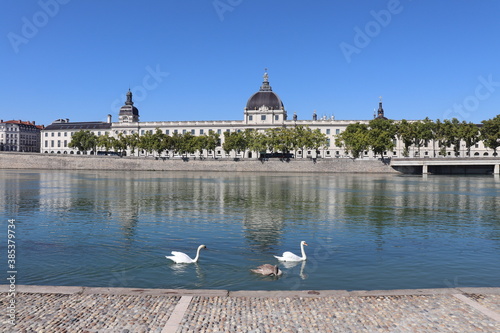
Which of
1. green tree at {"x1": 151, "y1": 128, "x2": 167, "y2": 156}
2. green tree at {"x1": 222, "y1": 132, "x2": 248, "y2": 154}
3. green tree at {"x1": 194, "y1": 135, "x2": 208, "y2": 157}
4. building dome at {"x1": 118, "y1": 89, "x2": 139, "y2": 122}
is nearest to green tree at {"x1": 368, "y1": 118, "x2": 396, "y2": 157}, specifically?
green tree at {"x1": 222, "y1": 132, "x2": 248, "y2": 154}

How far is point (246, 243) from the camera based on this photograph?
853 inches

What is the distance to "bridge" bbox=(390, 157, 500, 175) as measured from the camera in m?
108

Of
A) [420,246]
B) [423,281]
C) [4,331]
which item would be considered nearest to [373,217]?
[420,246]

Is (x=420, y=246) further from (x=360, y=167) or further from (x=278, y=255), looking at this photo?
(x=360, y=167)

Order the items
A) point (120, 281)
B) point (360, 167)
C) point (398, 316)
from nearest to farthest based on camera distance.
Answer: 1. point (398, 316)
2. point (120, 281)
3. point (360, 167)

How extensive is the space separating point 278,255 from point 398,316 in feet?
29.6

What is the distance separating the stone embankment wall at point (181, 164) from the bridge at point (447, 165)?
3445mm

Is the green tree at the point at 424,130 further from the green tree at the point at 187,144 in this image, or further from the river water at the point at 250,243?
the river water at the point at 250,243

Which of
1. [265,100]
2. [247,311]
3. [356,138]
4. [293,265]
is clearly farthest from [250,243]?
[265,100]

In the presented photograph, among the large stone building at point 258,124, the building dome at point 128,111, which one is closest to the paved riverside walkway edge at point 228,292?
the large stone building at point 258,124

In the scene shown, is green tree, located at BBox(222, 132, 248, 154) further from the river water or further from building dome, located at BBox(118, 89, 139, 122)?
the river water

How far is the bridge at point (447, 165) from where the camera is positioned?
354 feet

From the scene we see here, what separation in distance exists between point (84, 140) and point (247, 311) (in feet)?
539

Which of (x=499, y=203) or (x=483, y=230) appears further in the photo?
(x=499, y=203)
